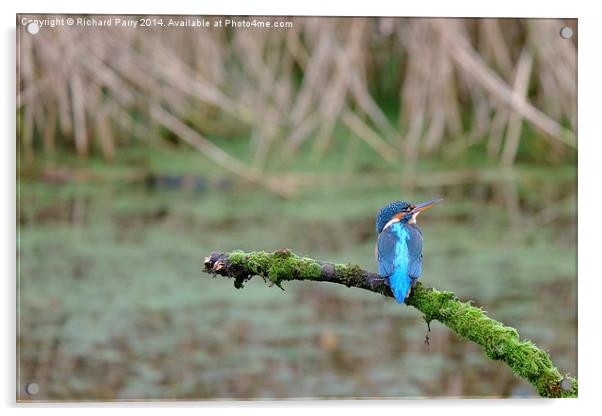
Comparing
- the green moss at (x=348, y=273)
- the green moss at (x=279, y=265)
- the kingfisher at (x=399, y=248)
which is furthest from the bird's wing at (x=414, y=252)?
the green moss at (x=279, y=265)

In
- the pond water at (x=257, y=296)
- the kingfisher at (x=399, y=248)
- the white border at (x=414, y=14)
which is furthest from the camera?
the pond water at (x=257, y=296)

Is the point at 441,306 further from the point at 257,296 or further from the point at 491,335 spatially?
the point at 257,296

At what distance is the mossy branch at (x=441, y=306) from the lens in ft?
11.4

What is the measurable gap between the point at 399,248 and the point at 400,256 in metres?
0.04

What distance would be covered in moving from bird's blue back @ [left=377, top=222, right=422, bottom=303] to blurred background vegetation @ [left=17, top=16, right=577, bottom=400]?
1.41 m

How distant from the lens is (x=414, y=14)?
4602 mm

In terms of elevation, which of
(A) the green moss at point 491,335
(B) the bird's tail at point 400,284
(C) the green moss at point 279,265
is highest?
(C) the green moss at point 279,265

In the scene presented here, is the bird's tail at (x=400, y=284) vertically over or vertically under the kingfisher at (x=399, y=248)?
under

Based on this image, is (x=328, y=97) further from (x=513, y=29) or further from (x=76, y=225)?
(x=76, y=225)

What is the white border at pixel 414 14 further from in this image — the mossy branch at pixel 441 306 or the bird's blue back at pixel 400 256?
the bird's blue back at pixel 400 256

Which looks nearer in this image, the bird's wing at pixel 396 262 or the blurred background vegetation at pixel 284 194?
the bird's wing at pixel 396 262

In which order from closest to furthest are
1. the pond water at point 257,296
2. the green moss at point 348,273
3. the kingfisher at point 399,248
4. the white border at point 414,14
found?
the green moss at point 348,273, the kingfisher at point 399,248, the white border at point 414,14, the pond water at point 257,296

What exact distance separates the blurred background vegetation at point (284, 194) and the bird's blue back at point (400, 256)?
1.41 meters

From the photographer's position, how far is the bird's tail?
11.6 ft
